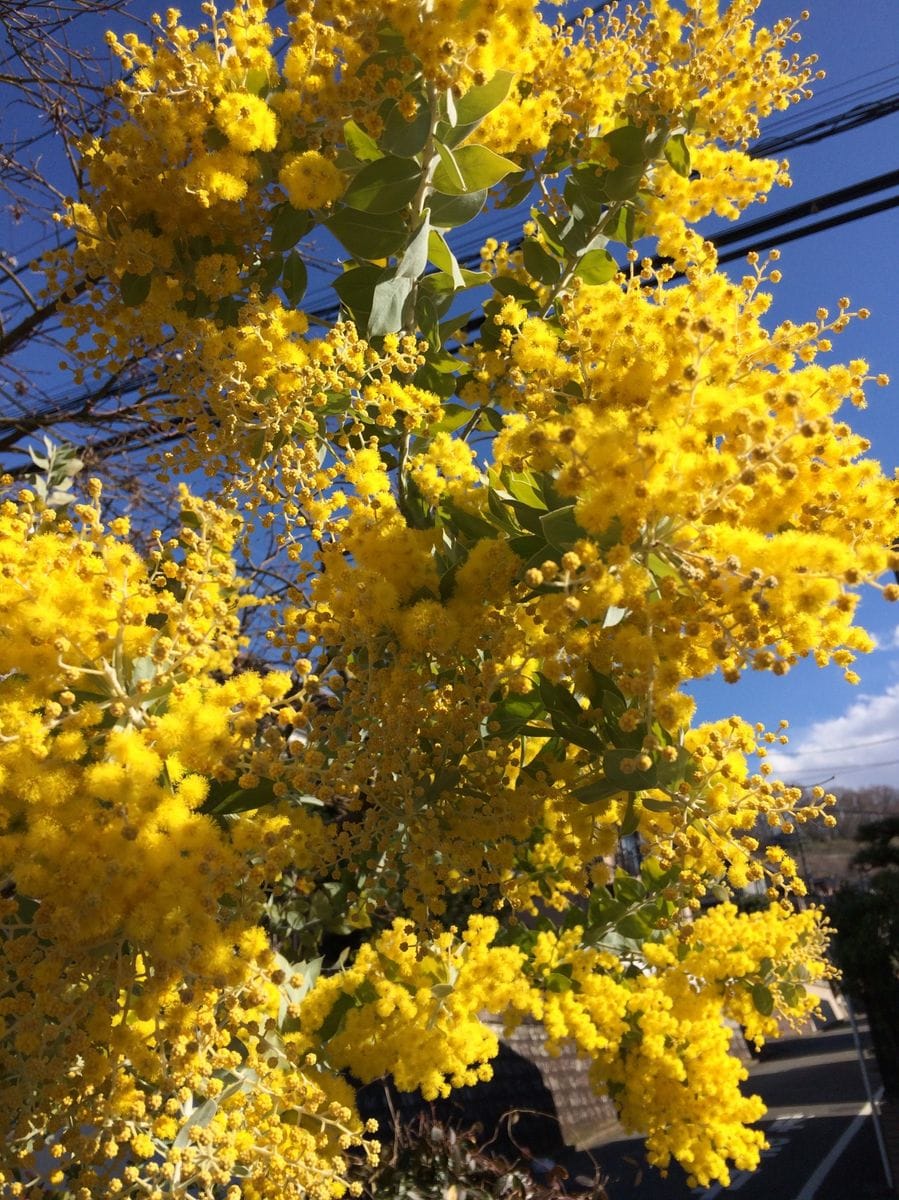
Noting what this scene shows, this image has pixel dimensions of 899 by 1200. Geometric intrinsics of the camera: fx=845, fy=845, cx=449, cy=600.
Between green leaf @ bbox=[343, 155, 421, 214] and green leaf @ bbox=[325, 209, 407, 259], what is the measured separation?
0.03 metres

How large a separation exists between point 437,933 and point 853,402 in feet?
4.29

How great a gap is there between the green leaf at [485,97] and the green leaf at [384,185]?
0.39ft

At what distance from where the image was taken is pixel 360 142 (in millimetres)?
1616

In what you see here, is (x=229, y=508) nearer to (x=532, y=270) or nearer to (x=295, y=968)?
(x=532, y=270)

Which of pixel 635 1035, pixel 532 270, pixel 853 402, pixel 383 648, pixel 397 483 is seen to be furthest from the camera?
pixel 635 1035

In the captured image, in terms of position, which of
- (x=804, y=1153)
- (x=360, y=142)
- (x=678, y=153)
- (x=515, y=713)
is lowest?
(x=804, y=1153)

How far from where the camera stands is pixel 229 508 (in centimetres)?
171

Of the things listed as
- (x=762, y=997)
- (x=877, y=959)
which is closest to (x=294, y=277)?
(x=762, y=997)

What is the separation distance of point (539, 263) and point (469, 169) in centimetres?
45

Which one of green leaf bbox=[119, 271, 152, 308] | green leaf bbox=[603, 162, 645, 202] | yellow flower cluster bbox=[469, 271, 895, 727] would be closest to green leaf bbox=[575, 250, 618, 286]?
green leaf bbox=[603, 162, 645, 202]

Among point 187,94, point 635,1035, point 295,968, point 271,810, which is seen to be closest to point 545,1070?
point 635,1035

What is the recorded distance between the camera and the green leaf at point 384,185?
1.52m

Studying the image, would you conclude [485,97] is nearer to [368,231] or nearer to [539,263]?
[368,231]

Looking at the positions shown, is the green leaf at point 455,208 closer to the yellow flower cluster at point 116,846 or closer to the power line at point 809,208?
the yellow flower cluster at point 116,846
